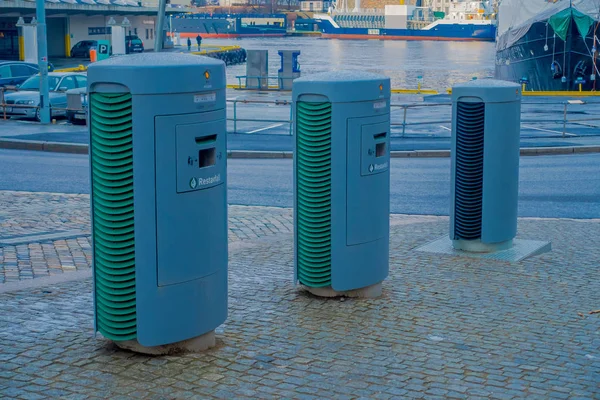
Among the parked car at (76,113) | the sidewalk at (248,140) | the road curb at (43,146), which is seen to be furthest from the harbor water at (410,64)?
the road curb at (43,146)

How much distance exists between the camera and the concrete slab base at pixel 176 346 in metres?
5.71

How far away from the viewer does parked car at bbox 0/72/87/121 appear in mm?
25906

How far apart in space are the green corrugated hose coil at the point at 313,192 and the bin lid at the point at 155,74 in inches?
59.5

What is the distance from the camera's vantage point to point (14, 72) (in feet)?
109

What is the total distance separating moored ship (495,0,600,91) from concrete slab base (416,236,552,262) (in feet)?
120

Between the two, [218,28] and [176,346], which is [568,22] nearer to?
[176,346]

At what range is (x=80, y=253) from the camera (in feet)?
29.7

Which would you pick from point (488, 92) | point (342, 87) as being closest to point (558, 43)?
point (488, 92)

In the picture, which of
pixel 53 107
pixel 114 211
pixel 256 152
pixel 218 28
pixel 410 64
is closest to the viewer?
pixel 114 211

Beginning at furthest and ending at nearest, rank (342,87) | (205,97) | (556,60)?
(556,60) < (342,87) < (205,97)

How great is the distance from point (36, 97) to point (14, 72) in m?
7.70

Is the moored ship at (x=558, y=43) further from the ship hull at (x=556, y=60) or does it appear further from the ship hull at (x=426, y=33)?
the ship hull at (x=426, y=33)

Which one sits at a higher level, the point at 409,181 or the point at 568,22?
the point at 568,22

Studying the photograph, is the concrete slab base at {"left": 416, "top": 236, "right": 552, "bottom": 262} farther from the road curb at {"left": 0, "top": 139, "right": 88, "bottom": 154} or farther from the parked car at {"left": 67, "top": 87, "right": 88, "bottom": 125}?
the parked car at {"left": 67, "top": 87, "right": 88, "bottom": 125}
